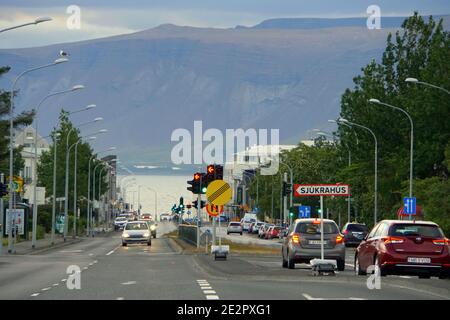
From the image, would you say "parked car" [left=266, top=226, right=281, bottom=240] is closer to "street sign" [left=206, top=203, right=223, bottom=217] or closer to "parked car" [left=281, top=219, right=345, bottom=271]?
"street sign" [left=206, top=203, right=223, bottom=217]

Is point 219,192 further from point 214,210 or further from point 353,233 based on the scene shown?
point 353,233

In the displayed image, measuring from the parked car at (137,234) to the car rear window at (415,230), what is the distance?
4794 centimetres

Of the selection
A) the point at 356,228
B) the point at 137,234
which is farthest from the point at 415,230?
the point at 137,234

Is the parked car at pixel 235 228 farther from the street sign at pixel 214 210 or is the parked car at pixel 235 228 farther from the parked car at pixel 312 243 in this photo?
the parked car at pixel 312 243

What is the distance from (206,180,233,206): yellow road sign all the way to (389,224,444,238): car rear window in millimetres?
14597

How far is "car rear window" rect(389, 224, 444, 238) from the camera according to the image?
37.8 m

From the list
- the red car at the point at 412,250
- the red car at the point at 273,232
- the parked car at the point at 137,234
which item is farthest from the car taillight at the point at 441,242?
the red car at the point at 273,232

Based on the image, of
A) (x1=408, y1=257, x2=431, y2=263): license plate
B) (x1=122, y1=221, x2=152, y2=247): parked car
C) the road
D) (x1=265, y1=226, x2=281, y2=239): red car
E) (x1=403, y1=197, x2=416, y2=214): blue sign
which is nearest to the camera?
the road

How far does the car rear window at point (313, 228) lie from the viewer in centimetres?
4584

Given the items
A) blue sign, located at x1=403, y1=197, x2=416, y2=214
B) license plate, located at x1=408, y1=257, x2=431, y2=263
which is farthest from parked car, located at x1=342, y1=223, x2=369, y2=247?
license plate, located at x1=408, y1=257, x2=431, y2=263

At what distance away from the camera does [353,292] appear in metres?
29.5

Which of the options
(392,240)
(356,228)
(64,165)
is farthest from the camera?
(64,165)

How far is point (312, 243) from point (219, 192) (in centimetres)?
738

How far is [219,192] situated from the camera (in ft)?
170
